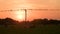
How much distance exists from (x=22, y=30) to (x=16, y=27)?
0.32 ft

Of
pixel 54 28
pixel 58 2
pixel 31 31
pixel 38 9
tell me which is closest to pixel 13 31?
pixel 31 31

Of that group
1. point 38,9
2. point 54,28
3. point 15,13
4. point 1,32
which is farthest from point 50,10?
point 1,32

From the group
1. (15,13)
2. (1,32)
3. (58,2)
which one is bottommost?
(1,32)

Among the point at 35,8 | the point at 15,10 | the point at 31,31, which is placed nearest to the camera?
the point at 31,31

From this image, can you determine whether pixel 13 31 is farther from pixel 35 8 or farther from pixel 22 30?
pixel 35 8

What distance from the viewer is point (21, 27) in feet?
7.37

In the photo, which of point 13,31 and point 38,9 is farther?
point 38,9

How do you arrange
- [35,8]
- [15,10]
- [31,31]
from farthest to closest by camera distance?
[35,8] → [15,10] → [31,31]

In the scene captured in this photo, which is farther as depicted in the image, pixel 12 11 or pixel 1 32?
pixel 12 11

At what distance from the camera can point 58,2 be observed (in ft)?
13.2

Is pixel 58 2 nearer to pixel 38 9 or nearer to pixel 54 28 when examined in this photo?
pixel 38 9

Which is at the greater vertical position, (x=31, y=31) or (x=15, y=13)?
(x=15, y=13)

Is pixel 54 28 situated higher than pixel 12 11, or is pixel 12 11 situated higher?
pixel 12 11

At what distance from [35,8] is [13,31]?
1.72 metres
